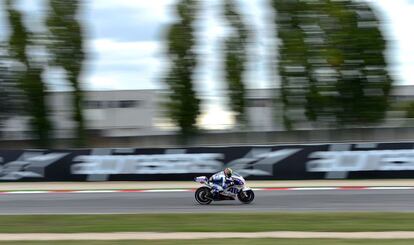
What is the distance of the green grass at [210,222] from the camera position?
12031 millimetres

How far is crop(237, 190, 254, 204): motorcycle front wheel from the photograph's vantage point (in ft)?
55.2

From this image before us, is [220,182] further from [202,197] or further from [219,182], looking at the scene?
[202,197]

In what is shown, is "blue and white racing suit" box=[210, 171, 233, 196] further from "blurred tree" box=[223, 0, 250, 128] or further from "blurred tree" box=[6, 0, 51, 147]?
"blurred tree" box=[6, 0, 51, 147]

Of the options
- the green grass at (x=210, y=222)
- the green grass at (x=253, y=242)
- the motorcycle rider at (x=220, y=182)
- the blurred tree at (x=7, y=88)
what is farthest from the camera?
the blurred tree at (x=7, y=88)

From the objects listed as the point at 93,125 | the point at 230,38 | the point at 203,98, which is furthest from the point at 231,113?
the point at 93,125

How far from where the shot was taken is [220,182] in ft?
54.4

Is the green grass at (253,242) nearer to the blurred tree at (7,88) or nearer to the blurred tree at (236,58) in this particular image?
the blurred tree at (236,58)

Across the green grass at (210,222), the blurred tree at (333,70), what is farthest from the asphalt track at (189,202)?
the blurred tree at (333,70)

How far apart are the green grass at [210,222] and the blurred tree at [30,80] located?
67.4 ft

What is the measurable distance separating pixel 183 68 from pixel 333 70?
8024 mm

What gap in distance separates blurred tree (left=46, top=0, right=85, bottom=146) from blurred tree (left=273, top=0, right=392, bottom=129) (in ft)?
35.6

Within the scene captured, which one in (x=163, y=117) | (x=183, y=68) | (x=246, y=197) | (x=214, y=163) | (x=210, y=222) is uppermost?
(x=183, y=68)

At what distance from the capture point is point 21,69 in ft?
114

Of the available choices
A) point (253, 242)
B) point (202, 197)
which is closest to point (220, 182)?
point (202, 197)
